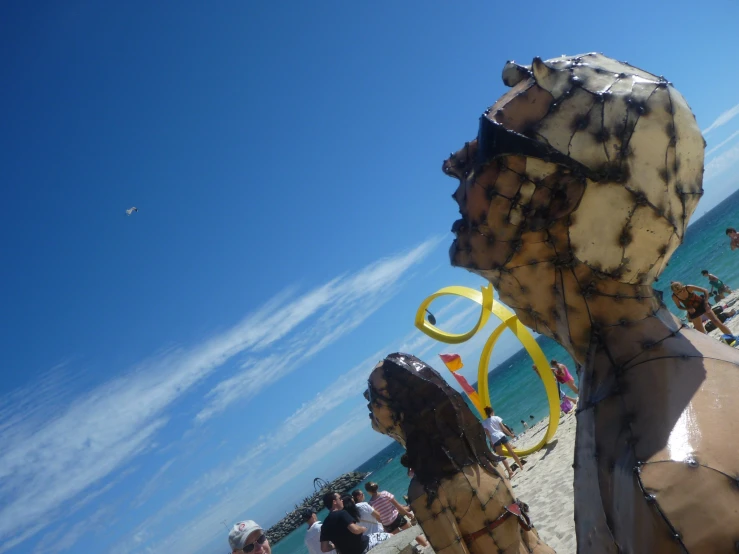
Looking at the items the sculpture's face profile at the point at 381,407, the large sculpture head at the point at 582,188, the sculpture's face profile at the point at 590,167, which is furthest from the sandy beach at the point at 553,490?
the sculpture's face profile at the point at 590,167

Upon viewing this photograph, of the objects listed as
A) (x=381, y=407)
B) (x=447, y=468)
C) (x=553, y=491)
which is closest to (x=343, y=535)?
(x=381, y=407)

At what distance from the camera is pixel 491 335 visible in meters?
6.61

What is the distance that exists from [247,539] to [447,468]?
113 inches

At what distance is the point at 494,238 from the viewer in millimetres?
1692

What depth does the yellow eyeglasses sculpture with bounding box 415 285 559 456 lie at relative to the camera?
5723mm

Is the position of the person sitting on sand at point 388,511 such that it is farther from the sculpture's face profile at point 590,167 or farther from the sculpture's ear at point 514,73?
the sculpture's ear at point 514,73

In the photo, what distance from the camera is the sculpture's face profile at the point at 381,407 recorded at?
16.5 ft

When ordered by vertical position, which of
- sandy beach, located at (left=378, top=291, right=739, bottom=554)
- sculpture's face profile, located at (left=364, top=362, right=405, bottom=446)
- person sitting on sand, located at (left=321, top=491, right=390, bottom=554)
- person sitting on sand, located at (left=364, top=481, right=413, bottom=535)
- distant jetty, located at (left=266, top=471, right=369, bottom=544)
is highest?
sculpture's face profile, located at (left=364, top=362, right=405, bottom=446)

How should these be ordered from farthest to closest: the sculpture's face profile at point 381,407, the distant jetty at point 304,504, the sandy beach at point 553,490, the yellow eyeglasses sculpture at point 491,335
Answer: the distant jetty at point 304,504 → the sandy beach at point 553,490 → the yellow eyeglasses sculpture at point 491,335 → the sculpture's face profile at point 381,407

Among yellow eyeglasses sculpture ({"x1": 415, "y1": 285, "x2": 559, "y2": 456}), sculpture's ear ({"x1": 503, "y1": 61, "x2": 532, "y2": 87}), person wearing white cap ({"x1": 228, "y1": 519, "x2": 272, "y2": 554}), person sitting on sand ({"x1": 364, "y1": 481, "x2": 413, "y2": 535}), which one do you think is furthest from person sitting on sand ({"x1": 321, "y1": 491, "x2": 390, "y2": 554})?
sculpture's ear ({"x1": 503, "y1": 61, "x2": 532, "y2": 87})

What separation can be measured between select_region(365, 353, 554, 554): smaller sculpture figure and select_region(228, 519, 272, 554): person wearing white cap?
222 centimetres

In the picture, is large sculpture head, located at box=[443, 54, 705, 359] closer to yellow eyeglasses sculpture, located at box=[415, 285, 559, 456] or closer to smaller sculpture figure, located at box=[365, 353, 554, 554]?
smaller sculpture figure, located at box=[365, 353, 554, 554]

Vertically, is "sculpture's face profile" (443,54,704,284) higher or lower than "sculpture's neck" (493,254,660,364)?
higher

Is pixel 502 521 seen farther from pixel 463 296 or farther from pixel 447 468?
pixel 463 296
